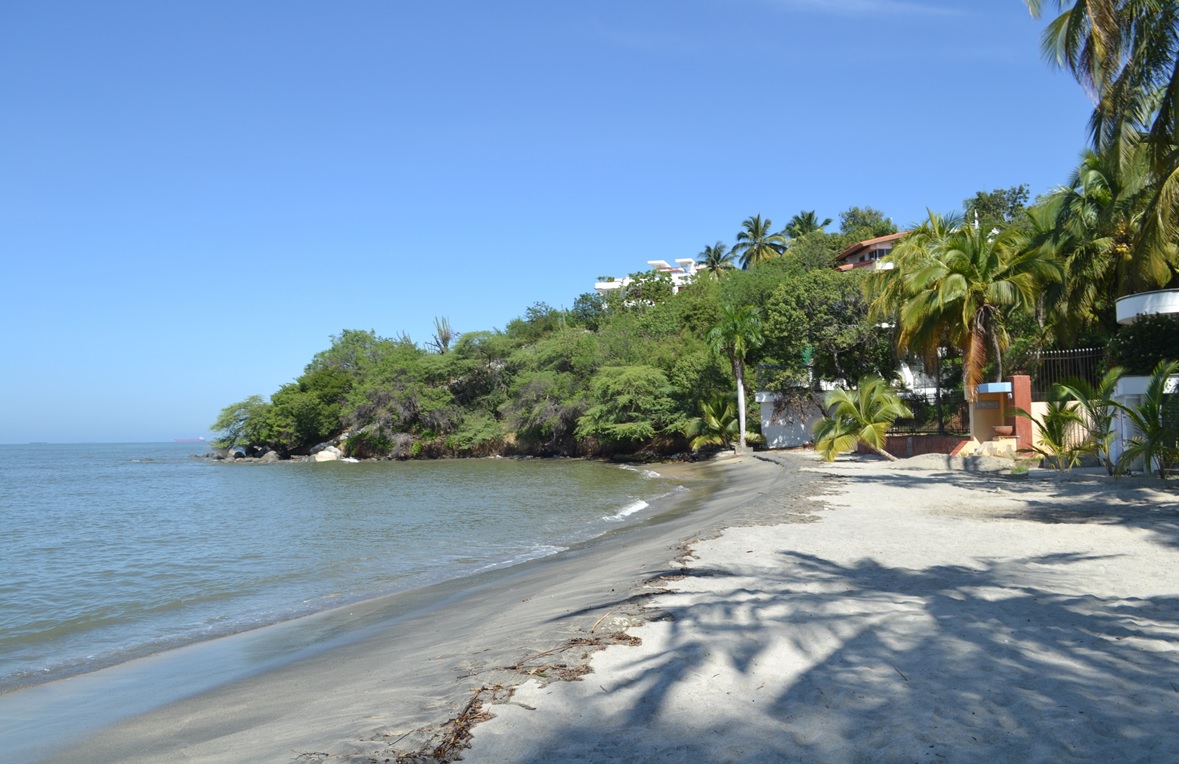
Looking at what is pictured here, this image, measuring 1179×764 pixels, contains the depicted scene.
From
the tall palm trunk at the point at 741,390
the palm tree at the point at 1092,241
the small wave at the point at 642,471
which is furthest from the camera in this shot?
the tall palm trunk at the point at 741,390

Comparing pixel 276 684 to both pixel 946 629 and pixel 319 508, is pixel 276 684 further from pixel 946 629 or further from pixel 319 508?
pixel 319 508

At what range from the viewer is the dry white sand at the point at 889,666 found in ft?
13.5

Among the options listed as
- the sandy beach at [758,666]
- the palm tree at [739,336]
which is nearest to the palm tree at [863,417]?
the palm tree at [739,336]

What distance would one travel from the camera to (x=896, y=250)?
27891 mm

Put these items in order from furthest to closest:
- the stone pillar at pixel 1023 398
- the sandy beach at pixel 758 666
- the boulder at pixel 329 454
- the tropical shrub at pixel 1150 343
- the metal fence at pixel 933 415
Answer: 1. the boulder at pixel 329 454
2. the metal fence at pixel 933 415
3. the stone pillar at pixel 1023 398
4. the tropical shrub at pixel 1150 343
5. the sandy beach at pixel 758 666

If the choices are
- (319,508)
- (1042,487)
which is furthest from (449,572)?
(319,508)

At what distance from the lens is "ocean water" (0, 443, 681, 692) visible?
10.5 metres

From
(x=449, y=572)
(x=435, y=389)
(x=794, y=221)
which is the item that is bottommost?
(x=449, y=572)

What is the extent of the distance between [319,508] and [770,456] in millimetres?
17312

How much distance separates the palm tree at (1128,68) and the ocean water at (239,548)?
12.6 m

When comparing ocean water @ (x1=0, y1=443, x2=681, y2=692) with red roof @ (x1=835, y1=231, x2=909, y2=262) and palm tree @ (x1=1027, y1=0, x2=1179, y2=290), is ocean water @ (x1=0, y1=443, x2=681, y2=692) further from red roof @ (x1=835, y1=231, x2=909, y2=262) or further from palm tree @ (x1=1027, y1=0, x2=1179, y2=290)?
red roof @ (x1=835, y1=231, x2=909, y2=262)

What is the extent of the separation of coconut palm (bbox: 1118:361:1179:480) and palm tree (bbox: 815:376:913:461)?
1076 cm

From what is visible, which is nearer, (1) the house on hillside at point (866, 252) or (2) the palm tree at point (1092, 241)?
(2) the palm tree at point (1092, 241)

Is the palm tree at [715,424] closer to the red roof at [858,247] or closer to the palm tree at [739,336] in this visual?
the palm tree at [739,336]
